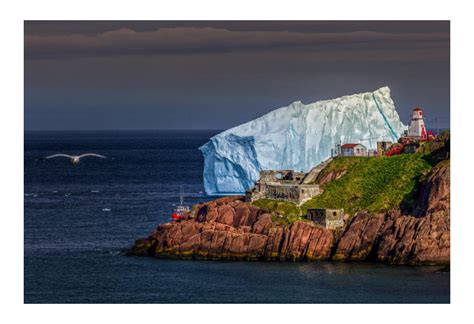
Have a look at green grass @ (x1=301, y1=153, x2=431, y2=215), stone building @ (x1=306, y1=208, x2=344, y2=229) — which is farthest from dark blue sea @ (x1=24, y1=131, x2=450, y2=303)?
green grass @ (x1=301, y1=153, x2=431, y2=215)

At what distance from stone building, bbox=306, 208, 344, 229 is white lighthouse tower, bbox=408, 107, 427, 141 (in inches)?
620

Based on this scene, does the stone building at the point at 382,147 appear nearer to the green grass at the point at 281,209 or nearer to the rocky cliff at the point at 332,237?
the green grass at the point at 281,209

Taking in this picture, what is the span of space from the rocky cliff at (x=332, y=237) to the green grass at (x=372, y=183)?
1911 mm

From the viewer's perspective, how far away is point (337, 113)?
116062mm

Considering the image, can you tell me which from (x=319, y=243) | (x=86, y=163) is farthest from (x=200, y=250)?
(x=86, y=163)

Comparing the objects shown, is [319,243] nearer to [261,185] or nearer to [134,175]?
[261,185]

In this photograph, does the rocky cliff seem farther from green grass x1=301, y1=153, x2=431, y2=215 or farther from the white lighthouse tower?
the white lighthouse tower

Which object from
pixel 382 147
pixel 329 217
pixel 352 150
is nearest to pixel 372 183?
pixel 329 217

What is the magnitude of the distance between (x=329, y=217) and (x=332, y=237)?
188cm

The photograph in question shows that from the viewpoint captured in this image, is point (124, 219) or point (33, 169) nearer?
point (124, 219)

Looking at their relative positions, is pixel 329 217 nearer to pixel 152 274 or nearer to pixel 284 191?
pixel 284 191

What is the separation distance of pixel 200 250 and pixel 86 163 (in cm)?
8701

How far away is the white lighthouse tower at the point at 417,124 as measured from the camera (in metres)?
106

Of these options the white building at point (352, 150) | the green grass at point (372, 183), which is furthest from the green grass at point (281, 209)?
the white building at point (352, 150)
